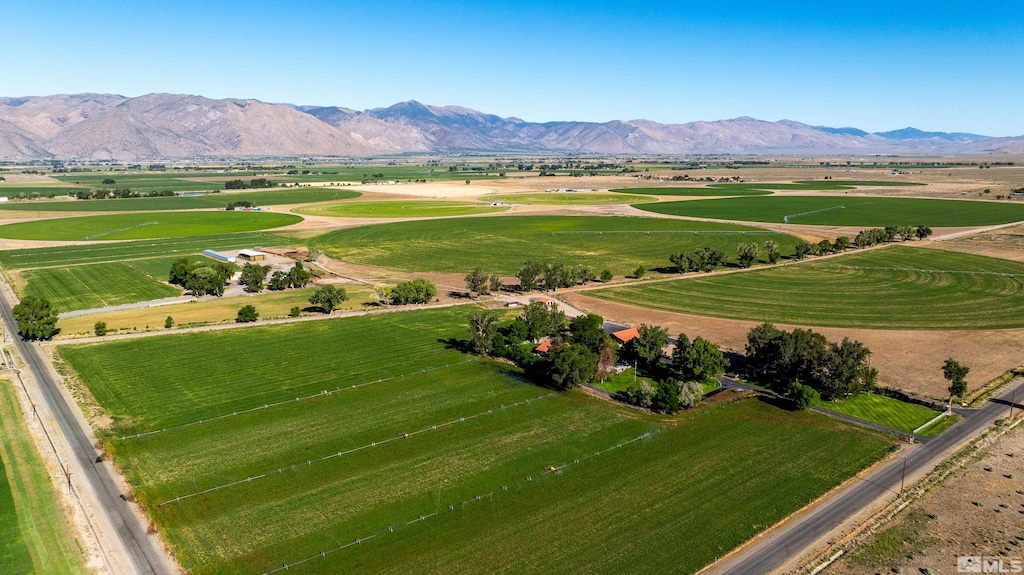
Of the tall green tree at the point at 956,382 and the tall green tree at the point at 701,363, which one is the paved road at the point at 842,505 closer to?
the tall green tree at the point at 956,382

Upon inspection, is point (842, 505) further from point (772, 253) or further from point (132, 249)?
point (132, 249)

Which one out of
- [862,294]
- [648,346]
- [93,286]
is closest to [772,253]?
[862,294]

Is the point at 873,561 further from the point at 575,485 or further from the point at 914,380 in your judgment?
the point at 914,380

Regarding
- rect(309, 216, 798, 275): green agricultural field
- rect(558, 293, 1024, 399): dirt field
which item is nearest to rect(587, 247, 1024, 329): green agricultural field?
rect(558, 293, 1024, 399): dirt field

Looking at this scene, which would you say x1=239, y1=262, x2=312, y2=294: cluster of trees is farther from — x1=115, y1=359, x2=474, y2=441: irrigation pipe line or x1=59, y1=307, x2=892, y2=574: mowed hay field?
x1=115, y1=359, x2=474, y2=441: irrigation pipe line

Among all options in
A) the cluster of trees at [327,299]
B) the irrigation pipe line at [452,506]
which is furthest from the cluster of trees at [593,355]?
the cluster of trees at [327,299]

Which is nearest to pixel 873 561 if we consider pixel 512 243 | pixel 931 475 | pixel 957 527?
pixel 957 527
